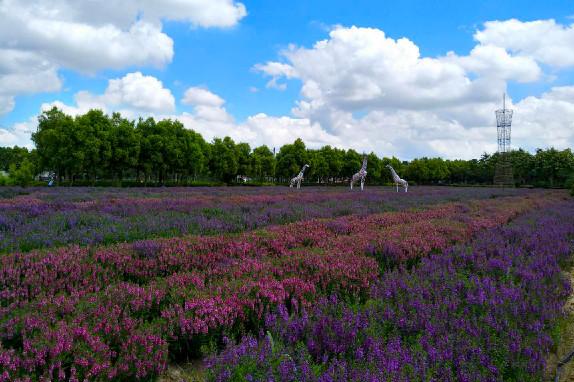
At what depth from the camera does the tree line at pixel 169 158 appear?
126 feet

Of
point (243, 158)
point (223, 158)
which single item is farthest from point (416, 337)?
point (243, 158)

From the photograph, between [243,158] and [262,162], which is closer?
[243,158]

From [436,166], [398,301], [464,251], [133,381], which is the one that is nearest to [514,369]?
[398,301]

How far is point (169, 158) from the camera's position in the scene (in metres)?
45.9

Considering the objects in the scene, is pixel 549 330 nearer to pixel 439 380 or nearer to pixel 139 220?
pixel 439 380

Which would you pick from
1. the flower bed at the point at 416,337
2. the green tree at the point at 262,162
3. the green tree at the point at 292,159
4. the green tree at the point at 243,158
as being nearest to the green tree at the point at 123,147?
the green tree at the point at 243,158

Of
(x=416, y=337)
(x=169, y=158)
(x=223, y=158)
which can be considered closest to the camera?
(x=416, y=337)

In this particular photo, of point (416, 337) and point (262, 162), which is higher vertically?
point (262, 162)

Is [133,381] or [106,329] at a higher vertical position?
[106,329]

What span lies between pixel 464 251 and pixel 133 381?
15.8ft

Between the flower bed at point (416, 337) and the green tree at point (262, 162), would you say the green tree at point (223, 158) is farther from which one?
the flower bed at point (416, 337)

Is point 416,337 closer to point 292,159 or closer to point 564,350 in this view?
point 564,350

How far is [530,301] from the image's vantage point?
377cm

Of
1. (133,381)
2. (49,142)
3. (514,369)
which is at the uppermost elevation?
(49,142)
